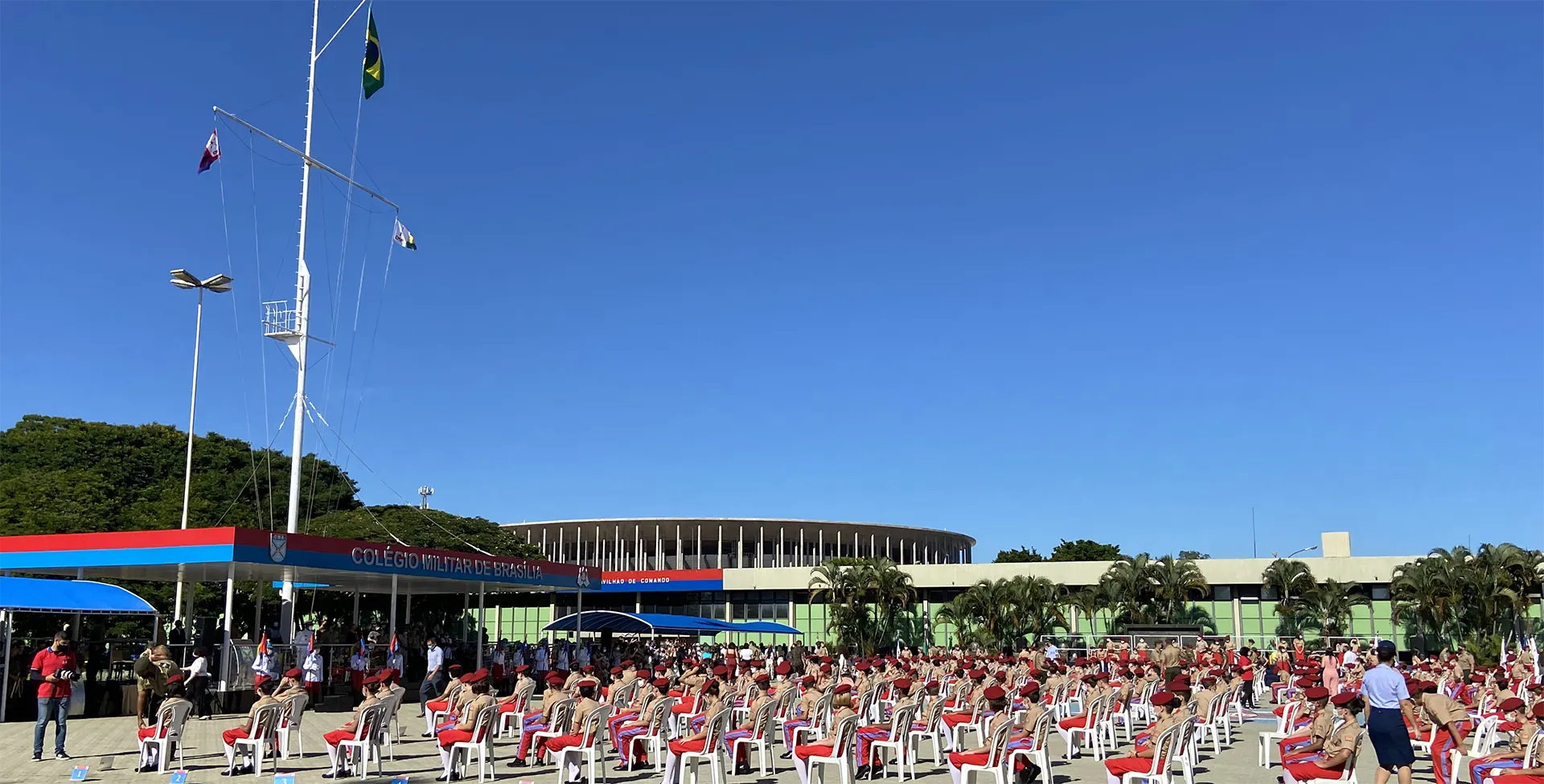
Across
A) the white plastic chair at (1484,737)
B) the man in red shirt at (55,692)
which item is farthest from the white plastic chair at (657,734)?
the white plastic chair at (1484,737)

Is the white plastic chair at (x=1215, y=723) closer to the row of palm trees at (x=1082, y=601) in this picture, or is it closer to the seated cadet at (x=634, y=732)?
the seated cadet at (x=634, y=732)

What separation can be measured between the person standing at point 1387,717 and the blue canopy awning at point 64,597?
779 inches

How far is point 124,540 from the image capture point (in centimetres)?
2342

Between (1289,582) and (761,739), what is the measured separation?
3941cm

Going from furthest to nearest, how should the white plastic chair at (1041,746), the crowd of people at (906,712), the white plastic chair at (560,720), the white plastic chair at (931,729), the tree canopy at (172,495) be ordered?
the tree canopy at (172,495) → the white plastic chair at (931,729) → the white plastic chair at (560,720) → the white plastic chair at (1041,746) → the crowd of people at (906,712)

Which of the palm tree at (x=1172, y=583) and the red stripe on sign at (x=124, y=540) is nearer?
the red stripe on sign at (x=124, y=540)

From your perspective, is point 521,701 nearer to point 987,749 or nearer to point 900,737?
point 900,737

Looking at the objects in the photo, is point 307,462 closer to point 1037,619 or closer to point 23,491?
point 23,491

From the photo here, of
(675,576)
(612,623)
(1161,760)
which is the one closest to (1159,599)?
(675,576)

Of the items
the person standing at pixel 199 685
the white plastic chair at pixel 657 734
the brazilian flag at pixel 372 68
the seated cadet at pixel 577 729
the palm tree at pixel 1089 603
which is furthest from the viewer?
the palm tree at pixel 1089 603

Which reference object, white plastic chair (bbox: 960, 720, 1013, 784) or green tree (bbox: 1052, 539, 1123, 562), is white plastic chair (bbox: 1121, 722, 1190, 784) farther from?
green tree (bbox: 1052, 539, 1123, 562)

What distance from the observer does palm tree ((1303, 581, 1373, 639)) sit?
46.9 meters

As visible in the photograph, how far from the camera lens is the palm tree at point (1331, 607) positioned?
4691cm

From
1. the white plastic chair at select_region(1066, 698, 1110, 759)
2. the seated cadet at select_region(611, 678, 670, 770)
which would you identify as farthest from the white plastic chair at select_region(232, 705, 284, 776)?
the white plastic chair at select_region(1066, 698, 1110, 759)
